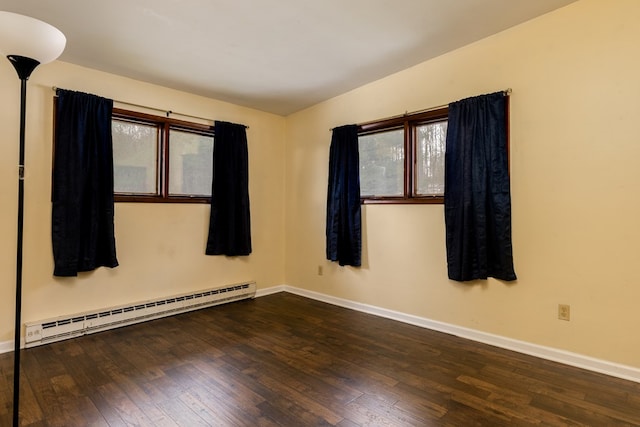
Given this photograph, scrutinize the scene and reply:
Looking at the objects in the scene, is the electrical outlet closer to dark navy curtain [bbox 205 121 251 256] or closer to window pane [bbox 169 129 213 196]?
dark navy curtain [bbox 205 121 251 256]

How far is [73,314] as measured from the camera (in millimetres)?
2994

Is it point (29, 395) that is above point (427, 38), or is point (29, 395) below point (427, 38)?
below

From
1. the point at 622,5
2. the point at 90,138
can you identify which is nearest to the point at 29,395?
the point at 90,138

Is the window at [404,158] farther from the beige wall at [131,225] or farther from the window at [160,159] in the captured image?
the window at [160,159]

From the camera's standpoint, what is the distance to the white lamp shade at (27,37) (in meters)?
1.41

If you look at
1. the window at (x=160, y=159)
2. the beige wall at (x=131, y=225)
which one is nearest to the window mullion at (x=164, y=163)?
the window at (x=160, y=159)

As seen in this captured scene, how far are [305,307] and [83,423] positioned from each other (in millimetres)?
2443

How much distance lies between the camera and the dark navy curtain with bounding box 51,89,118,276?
116 inches

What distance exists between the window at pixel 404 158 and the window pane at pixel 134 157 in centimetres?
233

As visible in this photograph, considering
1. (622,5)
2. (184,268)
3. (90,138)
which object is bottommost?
(184,268)

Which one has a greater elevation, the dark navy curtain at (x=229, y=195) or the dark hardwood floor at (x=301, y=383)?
the dark navy curtain at (x=229, y=195)

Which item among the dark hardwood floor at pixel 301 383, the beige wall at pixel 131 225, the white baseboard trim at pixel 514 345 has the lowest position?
the dark hardwood floor at pixel 301 383

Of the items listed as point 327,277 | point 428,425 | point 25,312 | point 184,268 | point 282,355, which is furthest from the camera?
point 327,277

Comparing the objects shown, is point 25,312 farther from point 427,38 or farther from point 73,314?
point 427,38
